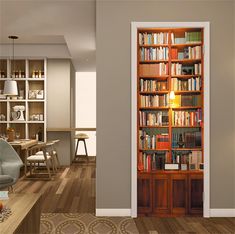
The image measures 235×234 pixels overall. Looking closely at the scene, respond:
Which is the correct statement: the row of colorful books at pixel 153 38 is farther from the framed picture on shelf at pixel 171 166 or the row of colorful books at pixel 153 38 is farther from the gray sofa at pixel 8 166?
the gray sofa at pixel 8 166

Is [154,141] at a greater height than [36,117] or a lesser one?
lesser

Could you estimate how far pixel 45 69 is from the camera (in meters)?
8.65

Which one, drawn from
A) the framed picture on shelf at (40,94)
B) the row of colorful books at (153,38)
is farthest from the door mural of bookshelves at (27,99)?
the row of colorful books at (153,38)

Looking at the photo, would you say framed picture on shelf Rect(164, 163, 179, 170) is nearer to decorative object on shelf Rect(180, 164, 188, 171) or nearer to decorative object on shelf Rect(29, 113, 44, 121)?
decorative object on shelf Rect(180, 164, 188, 171)

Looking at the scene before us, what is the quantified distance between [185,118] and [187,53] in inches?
36.7

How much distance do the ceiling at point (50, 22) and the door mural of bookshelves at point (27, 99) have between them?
28.1 inches

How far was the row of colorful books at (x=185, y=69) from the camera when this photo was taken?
5.00 m

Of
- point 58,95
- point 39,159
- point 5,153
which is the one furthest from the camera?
point 58,95

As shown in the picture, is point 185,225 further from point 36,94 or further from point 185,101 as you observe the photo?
point 36,94

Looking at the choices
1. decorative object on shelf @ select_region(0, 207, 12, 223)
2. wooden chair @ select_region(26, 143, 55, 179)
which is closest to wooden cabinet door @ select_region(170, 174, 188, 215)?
decorative object on shelf @ select_region(0, 207, 12, 223)

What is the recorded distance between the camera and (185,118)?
16.6 feet

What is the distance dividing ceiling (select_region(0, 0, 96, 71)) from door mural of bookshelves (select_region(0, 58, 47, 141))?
714 millimetres

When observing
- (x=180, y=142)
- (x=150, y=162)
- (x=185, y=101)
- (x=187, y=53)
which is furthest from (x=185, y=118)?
(x=187, y=53)

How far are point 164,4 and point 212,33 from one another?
0.74 metres
